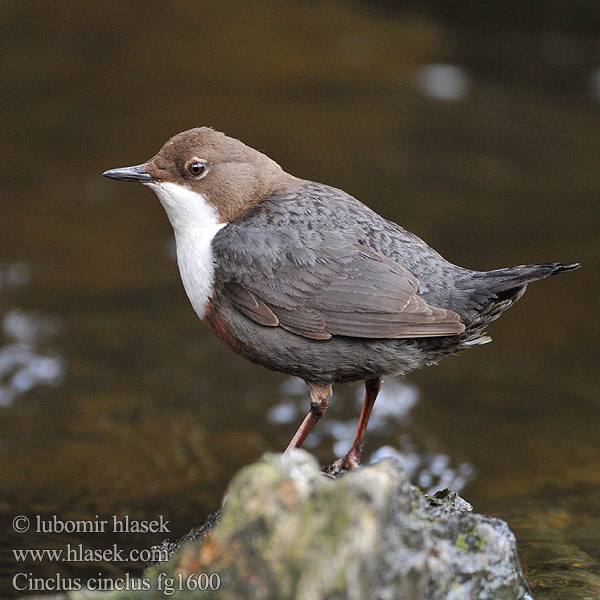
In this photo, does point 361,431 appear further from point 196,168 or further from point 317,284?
point 196,168

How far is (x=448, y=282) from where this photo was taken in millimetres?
3725

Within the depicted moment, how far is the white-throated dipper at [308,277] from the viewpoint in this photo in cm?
363

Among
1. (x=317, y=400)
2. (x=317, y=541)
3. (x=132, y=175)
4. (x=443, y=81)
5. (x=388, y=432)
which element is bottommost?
(x=388, y=432)

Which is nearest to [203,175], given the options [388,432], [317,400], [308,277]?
[308,277]

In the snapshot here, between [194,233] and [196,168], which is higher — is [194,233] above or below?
below

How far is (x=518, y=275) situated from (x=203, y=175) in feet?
4.95

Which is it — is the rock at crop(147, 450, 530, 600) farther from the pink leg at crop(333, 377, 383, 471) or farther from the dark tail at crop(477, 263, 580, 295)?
the pink leg at crop(333, 377, 383, 471)

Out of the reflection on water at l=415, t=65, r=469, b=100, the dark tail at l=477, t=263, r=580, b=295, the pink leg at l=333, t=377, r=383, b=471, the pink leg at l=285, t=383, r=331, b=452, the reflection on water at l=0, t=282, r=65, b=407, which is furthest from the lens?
the reflection on water at l=415, t=65, r=469, b=100

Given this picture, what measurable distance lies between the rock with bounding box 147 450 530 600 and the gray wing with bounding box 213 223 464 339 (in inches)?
43.7

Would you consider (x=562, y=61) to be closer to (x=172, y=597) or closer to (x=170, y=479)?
(x=170, y=479)

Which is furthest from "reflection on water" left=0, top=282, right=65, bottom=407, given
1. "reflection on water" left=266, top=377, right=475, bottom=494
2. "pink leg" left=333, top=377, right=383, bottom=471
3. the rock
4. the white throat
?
the rock

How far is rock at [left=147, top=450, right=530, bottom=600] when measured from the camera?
2152 millimetres

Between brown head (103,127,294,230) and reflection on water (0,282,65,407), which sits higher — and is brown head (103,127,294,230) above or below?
above

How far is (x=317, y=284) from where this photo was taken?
3742 millimetres
